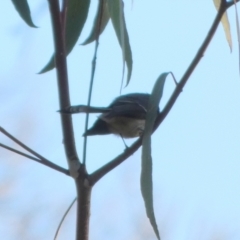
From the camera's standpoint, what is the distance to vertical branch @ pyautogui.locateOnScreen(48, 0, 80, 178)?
833 millimetres

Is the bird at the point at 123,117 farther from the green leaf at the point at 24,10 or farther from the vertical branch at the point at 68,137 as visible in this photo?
the vertical branch at the point at 68,137

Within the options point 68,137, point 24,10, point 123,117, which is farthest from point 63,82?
point 123,117

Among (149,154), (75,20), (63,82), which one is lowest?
(149,154)

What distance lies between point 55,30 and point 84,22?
8.1 inches

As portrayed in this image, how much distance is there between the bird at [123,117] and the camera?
1.66 m

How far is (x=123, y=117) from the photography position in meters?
1.70

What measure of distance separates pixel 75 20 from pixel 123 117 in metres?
0.67

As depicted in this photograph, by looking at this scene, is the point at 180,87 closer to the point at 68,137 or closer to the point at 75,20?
the point at 68,137

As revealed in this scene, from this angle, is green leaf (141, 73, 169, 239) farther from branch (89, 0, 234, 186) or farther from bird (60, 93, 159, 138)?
bird (60, 93, 159, 138)

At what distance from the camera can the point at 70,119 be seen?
83 centimetres

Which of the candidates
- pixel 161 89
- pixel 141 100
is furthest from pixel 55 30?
pixel 141 100

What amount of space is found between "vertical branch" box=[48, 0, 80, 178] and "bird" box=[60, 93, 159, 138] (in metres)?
0.73

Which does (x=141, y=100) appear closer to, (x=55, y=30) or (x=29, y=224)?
(x=29, y=224)

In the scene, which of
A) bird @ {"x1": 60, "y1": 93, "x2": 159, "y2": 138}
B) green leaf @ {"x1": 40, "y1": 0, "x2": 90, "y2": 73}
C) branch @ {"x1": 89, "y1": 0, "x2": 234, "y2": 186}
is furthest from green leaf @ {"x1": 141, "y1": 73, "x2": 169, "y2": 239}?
bird @ {"x1": 60, "y1": 93, "x2": 159, "y2": 138}
